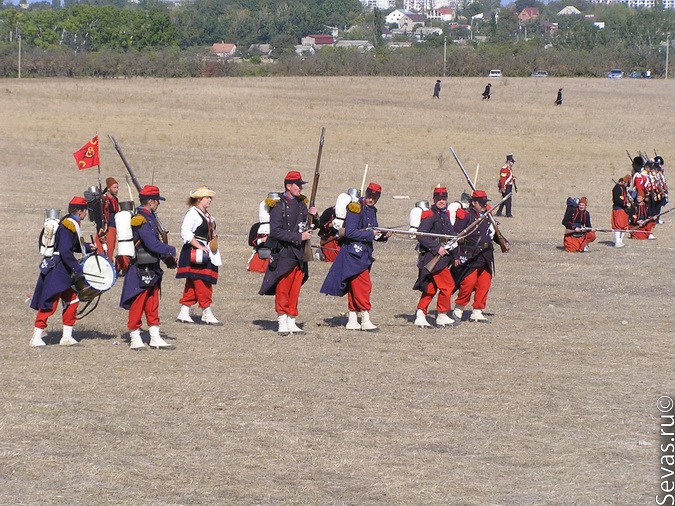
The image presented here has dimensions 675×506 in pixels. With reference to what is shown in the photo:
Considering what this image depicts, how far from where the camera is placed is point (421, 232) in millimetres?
14812

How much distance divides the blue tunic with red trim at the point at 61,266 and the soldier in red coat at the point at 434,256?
14.0ft

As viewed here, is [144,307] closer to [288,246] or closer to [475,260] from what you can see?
[288,246]

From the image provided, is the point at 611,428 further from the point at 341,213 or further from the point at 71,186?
the point at 71,186

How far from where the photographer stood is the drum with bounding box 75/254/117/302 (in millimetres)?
13000

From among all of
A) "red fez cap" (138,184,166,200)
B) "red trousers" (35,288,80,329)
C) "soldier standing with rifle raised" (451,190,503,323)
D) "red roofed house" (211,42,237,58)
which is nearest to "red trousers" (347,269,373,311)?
"soldier standing with rifle raised" (451,190,503,323)

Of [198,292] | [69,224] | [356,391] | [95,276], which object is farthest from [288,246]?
[356,391]

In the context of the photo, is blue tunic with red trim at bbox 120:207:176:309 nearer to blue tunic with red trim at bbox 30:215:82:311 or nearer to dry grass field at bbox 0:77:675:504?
blue tunic with red trim at bbox 30:215:82:311

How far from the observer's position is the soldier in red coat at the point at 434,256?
14844mm

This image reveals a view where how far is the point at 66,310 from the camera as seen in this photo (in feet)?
43.4

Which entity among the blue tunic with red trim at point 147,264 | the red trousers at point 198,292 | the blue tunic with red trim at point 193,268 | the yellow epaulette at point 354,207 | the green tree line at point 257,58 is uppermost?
the green tree line at point 257,58

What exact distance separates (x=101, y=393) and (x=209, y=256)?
3333 mm

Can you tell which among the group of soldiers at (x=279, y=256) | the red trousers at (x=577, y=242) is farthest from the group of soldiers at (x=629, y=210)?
the group of soldiers at (x=279, y=256)

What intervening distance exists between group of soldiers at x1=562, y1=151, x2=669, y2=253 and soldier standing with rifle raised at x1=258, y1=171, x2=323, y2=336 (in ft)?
33.0

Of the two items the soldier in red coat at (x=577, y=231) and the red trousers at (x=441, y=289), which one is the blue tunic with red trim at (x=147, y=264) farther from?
the soldier in red coat at (x=577, y=231)
